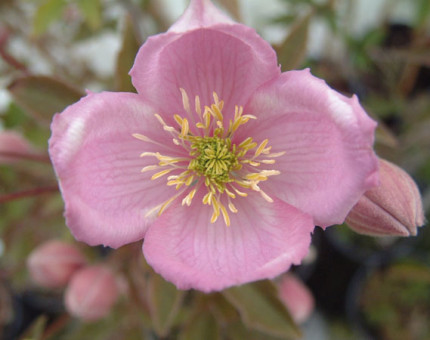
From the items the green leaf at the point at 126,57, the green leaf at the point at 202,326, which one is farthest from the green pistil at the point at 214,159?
the green leaf at the point at 202,326

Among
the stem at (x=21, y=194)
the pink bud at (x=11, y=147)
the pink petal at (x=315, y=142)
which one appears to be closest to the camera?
the pink petal at (x=315, y=142)

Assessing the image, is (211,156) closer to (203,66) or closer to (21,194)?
(203,66)

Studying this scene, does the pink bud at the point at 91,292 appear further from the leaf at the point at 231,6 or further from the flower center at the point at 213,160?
the leaf at the point at 231,6

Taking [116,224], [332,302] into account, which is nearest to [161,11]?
[116,224]

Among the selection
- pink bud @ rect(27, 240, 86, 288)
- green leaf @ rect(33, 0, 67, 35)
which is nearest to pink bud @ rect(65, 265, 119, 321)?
pink bud @ rect(27, 240, 86, 288)

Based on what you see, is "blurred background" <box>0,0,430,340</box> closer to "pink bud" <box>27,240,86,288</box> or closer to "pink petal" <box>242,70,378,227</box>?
"pink bud" <box>27,240,86,288</box>

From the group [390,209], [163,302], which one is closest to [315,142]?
[390,209]

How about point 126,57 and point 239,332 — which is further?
point 239,332
